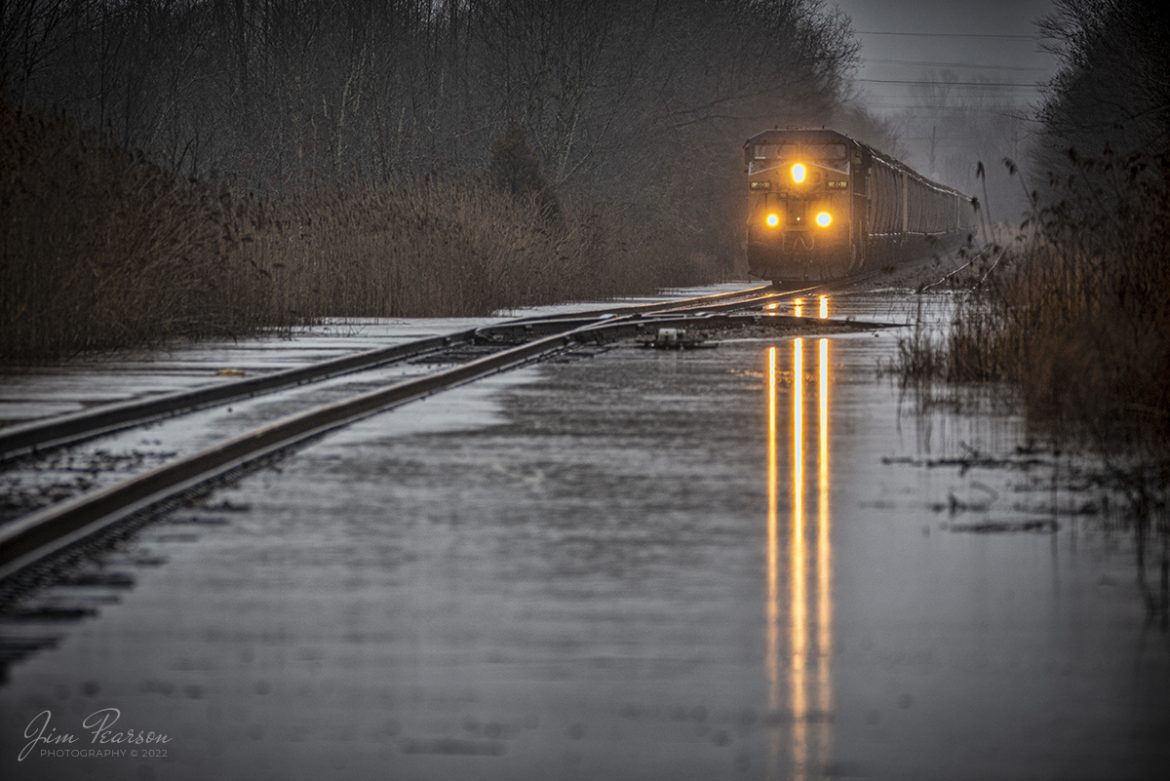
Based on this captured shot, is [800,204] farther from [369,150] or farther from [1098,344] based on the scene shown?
[1098,344]

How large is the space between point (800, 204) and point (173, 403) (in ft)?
121

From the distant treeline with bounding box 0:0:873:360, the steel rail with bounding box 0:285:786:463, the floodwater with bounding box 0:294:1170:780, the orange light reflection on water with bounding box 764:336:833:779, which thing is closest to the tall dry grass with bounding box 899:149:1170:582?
the floodwater with bounding box 0:294:1170:780

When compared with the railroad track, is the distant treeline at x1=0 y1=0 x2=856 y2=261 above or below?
above

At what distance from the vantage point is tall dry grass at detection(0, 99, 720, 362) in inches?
838

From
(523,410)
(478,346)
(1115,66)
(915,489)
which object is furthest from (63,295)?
(1115,66)

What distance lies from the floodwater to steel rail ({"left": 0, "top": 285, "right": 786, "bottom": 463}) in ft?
5.24

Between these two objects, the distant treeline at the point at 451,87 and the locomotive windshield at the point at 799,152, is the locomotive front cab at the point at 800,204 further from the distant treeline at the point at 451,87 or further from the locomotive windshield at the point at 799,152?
the distant treeline at the point at 451,87

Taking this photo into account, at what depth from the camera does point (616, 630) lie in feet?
21.7

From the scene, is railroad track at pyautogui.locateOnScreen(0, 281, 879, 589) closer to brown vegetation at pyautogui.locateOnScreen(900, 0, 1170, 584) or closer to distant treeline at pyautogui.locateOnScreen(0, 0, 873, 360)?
distant treeline at pyautogui.locateOnScreen(0, 0, 873, 360)

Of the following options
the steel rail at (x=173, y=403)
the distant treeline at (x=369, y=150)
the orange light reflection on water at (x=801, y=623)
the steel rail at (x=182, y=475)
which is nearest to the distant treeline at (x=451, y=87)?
the distant treeline at (x=369, y=150)

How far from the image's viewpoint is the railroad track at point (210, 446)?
26.6 ft

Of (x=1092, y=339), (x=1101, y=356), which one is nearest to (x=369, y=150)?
(x=1092, y=339)

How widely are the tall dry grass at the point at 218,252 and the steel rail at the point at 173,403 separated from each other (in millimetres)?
3014

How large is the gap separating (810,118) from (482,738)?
85.1 meters
